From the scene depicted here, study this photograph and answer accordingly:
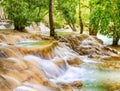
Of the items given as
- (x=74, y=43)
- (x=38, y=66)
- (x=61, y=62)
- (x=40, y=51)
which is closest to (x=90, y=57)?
(x=74, y=43)

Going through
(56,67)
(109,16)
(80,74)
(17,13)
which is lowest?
(80,74)

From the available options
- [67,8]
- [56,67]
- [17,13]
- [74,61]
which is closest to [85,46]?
[74,61]

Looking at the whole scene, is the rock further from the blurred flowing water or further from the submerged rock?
the submerged rock

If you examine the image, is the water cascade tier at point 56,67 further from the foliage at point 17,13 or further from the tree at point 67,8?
the tree at point 67,8

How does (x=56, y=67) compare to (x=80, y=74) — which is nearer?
(x=56, y=67)

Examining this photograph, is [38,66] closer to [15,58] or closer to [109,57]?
[15,58]

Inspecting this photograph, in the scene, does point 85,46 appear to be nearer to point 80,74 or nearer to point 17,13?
point 17,13

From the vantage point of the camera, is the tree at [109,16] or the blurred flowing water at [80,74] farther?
the tree at [109,16]

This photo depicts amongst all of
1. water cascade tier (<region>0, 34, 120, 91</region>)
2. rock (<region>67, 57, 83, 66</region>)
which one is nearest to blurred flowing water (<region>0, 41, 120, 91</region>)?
water cascade tier (<region>0, 34, 120, 91</region>)

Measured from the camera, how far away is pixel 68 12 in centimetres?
2700

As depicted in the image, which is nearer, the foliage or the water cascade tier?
the water cascade tier

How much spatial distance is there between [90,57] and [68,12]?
10387mm

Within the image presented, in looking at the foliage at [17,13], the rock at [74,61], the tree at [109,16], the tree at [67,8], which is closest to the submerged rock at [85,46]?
the tree at [109,16]

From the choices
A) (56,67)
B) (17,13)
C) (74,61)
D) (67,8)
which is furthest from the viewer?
(67,8)
